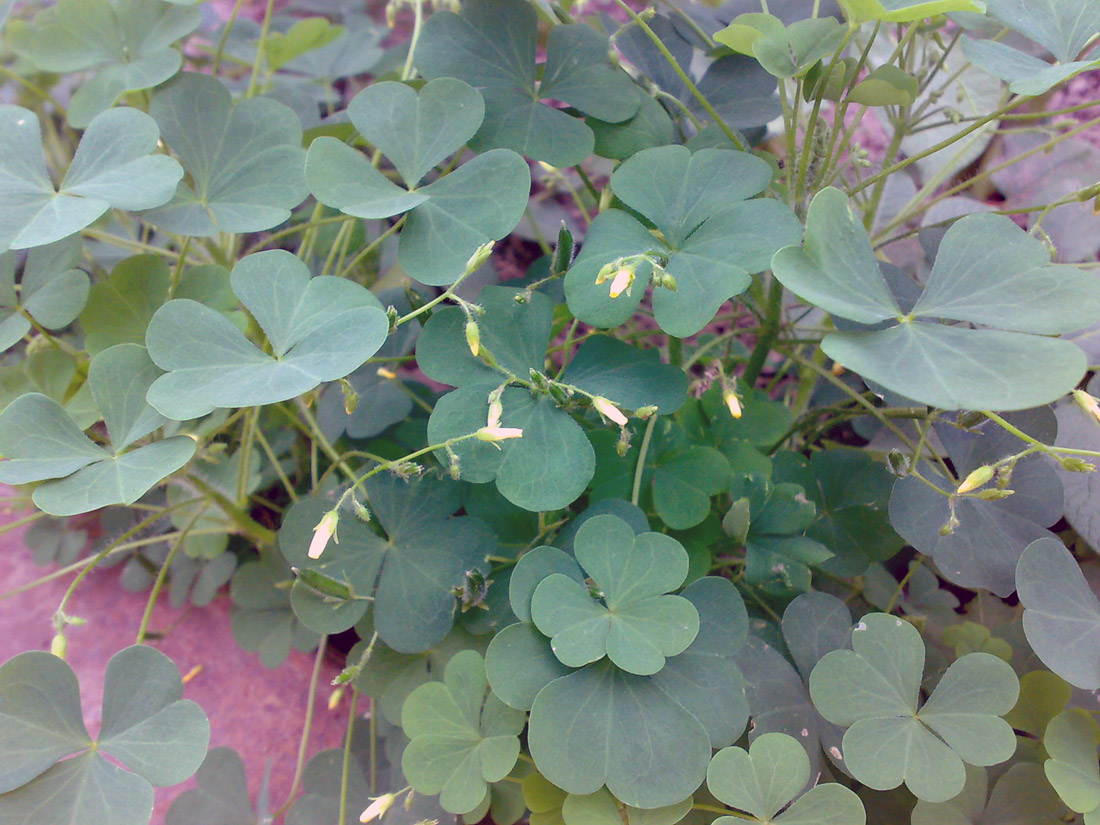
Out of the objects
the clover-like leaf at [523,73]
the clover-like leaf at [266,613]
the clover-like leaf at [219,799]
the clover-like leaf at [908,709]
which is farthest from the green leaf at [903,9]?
the clover-like leaf at [219,799]

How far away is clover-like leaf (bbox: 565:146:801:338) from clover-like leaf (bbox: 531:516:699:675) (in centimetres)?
28

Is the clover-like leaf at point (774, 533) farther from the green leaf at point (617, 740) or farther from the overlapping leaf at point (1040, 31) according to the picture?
the overlapping leaf at point (1040, 31)

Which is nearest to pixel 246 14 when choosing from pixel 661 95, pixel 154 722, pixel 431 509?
pixel 661 95

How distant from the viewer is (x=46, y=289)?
1039 millimetres

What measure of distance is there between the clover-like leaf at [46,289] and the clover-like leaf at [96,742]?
49 centimetres

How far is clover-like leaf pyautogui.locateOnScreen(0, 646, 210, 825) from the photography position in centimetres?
82

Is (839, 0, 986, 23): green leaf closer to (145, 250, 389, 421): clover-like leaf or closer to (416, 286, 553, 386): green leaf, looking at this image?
(416, 286, 553, 386): green leaf

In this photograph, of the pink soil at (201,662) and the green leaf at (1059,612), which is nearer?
the green leaf at (1059,612)

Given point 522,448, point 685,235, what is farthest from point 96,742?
point 685,235

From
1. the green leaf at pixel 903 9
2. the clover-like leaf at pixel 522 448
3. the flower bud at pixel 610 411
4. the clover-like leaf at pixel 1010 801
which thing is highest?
the green leaf at pixel 903 9

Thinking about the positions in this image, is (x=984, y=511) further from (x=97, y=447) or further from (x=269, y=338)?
(x=97, y=447)

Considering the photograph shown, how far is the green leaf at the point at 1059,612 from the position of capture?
0.80 meters

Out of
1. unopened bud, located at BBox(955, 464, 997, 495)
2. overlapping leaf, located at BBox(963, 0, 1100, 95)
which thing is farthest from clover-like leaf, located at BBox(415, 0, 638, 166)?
unopened bud, located at BBox(955, 464, 997, 495)

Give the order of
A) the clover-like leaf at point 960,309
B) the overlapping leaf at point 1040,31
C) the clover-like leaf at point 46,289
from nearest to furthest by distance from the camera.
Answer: the clover-like leaf at point 960,309 → the overlapping leaf at point 1040,31 → the clover-like leaf at point 46,289
